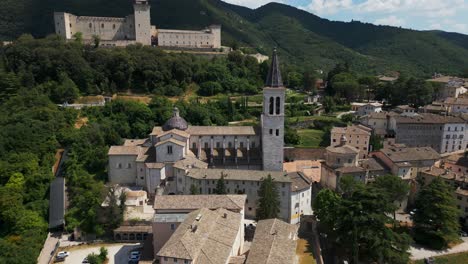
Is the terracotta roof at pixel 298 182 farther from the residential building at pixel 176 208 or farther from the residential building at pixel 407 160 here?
the residential building at pixel 407 160

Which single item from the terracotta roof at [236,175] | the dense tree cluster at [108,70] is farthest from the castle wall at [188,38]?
the terracotta roof at [236,175]

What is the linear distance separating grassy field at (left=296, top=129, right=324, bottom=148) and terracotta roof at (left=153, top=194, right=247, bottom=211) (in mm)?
29295

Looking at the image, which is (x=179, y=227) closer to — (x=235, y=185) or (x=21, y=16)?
(x=235, y=185)

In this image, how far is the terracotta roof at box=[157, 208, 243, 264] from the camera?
25.0m

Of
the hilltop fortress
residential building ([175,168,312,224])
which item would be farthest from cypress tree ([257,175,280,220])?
the hilltop fortress

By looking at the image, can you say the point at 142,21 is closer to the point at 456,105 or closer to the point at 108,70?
the point at 108,70

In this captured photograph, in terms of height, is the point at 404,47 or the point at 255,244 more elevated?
the point at 404,47

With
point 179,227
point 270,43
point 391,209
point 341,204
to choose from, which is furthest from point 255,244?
point 270,43

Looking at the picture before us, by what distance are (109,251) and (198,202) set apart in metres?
9.55

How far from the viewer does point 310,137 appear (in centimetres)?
6450

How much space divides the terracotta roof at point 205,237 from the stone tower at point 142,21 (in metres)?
65.8

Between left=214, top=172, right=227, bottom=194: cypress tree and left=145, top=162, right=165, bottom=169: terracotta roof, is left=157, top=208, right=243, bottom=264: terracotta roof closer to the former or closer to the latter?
left=214, top=172, right=227, bottom=194: cypress tree

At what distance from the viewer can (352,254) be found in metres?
33.0

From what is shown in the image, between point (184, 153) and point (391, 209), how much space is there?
2287 cm
